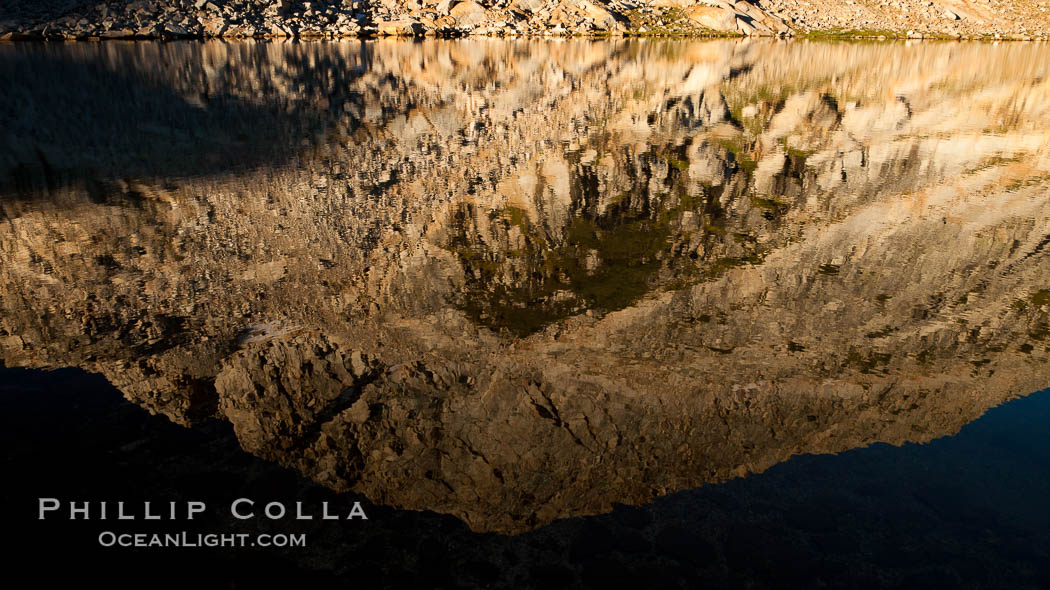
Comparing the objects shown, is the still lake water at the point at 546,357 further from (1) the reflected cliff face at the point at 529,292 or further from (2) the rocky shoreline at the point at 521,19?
(2) the rocky shoreline at the point at 521,19

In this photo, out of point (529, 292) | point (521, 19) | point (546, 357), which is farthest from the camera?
point (521, 19)

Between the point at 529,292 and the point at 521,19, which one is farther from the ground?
the point at 521,19

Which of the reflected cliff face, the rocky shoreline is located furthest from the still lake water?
the rocky shoreline

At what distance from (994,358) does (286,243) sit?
1257 centimetres

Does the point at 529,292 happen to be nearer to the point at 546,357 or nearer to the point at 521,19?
the point at 546,357

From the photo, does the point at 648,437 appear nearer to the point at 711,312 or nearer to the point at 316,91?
the point at 711,312

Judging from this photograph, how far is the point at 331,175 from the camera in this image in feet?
56.2

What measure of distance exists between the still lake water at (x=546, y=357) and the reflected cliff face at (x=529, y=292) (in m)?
0.06

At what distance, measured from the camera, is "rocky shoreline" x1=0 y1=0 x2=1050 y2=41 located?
92750mm

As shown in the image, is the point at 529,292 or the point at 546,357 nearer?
the point at 546,357

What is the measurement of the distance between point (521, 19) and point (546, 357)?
127 m

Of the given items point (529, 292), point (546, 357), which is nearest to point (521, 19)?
point (529, 292)

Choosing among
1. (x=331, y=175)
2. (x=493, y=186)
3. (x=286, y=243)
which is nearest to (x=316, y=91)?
(x=331, y=175)

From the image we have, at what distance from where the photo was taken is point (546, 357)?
340 inches
